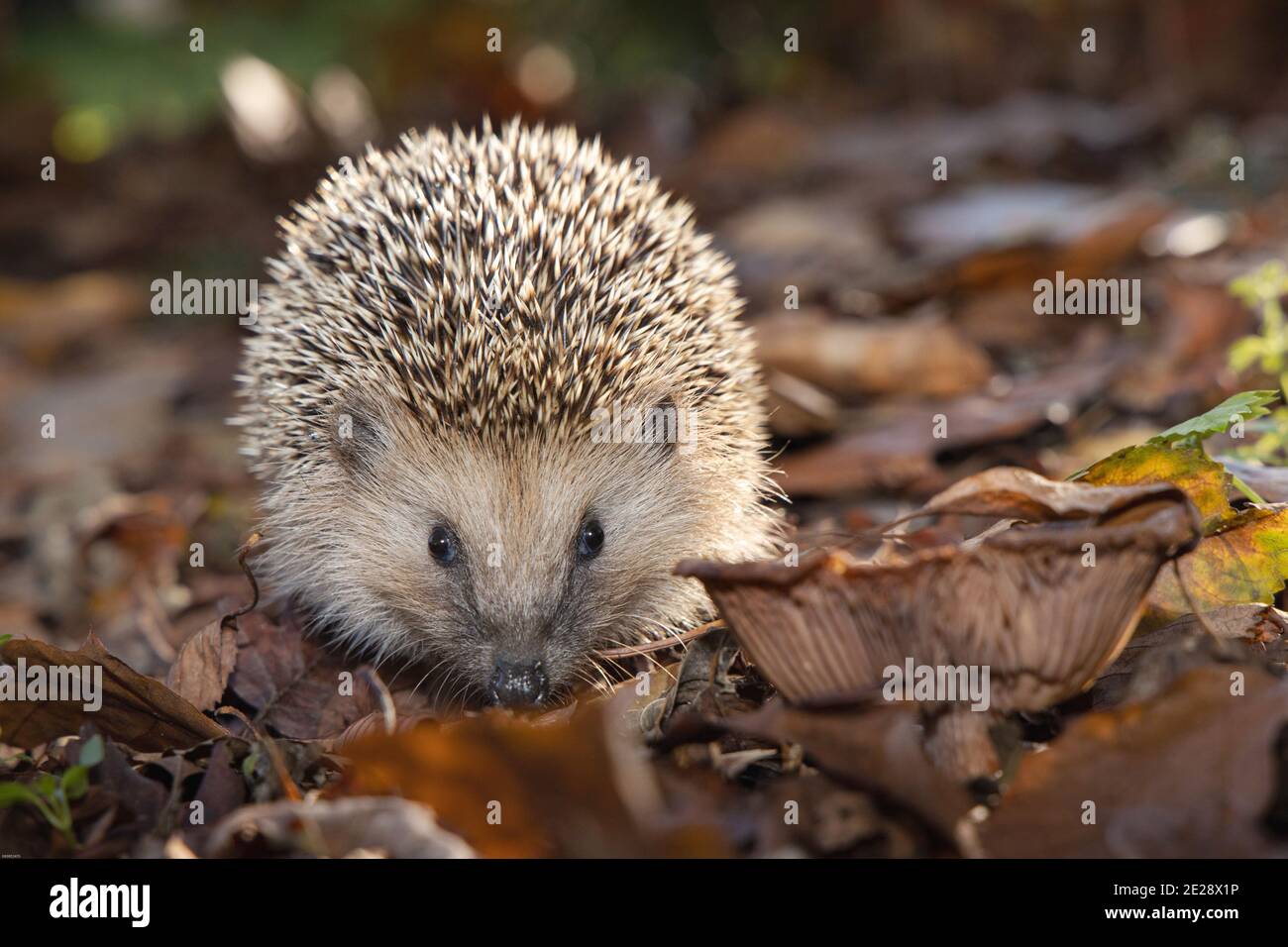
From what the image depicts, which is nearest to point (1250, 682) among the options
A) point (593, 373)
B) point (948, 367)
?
point (593, 373)

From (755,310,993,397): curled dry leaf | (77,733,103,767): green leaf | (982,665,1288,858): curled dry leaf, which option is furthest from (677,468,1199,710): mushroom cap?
(755,310,993,397): curled dry leaf

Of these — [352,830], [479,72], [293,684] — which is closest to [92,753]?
[352,830]

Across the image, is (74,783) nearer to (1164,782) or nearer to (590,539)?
(590,539)

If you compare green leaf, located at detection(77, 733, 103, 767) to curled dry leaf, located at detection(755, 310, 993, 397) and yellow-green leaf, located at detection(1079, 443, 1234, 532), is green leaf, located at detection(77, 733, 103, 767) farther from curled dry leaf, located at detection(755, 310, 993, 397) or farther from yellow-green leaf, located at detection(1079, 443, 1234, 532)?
curled dry leaf, located at detection(755, 310, 993, 397)

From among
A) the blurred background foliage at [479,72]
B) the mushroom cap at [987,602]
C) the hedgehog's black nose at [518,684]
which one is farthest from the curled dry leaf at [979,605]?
the blurred background foliage at [479,72]

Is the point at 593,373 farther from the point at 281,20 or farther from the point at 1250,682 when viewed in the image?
the point at 281,20

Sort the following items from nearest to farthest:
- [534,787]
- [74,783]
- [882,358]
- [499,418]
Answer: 1. [534,787]
2. [74,783]
3. [499,418]
4. [882,358]
